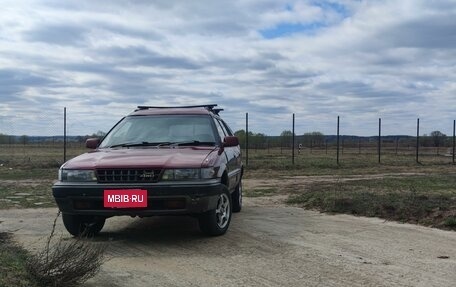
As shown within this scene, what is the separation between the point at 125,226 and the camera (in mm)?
7508

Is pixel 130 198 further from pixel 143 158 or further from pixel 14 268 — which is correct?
pixel 14 268

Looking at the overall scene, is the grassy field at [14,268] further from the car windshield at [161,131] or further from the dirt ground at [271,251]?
the car windshield at [161,131]

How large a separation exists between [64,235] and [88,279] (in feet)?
8.46

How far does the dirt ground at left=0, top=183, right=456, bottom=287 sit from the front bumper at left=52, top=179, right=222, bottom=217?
439 millimetres

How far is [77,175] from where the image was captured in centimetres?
598

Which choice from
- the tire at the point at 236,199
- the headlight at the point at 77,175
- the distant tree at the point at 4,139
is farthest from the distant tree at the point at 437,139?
the headlight at the point at 77,175

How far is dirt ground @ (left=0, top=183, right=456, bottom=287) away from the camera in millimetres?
4602

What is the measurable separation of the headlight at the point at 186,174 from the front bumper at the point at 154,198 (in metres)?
0.08

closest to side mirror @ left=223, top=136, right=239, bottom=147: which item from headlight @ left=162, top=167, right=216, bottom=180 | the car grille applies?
headlight @ left=162, top=167, right=216, bottom=180

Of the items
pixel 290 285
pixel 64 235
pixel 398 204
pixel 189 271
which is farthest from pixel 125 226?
pixel 398 204

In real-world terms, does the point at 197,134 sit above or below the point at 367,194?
above

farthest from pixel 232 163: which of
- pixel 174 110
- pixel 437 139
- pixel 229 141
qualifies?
pixel 437 139

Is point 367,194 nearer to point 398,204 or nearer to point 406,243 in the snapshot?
point 398,204

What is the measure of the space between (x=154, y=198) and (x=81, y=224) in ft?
4.46
